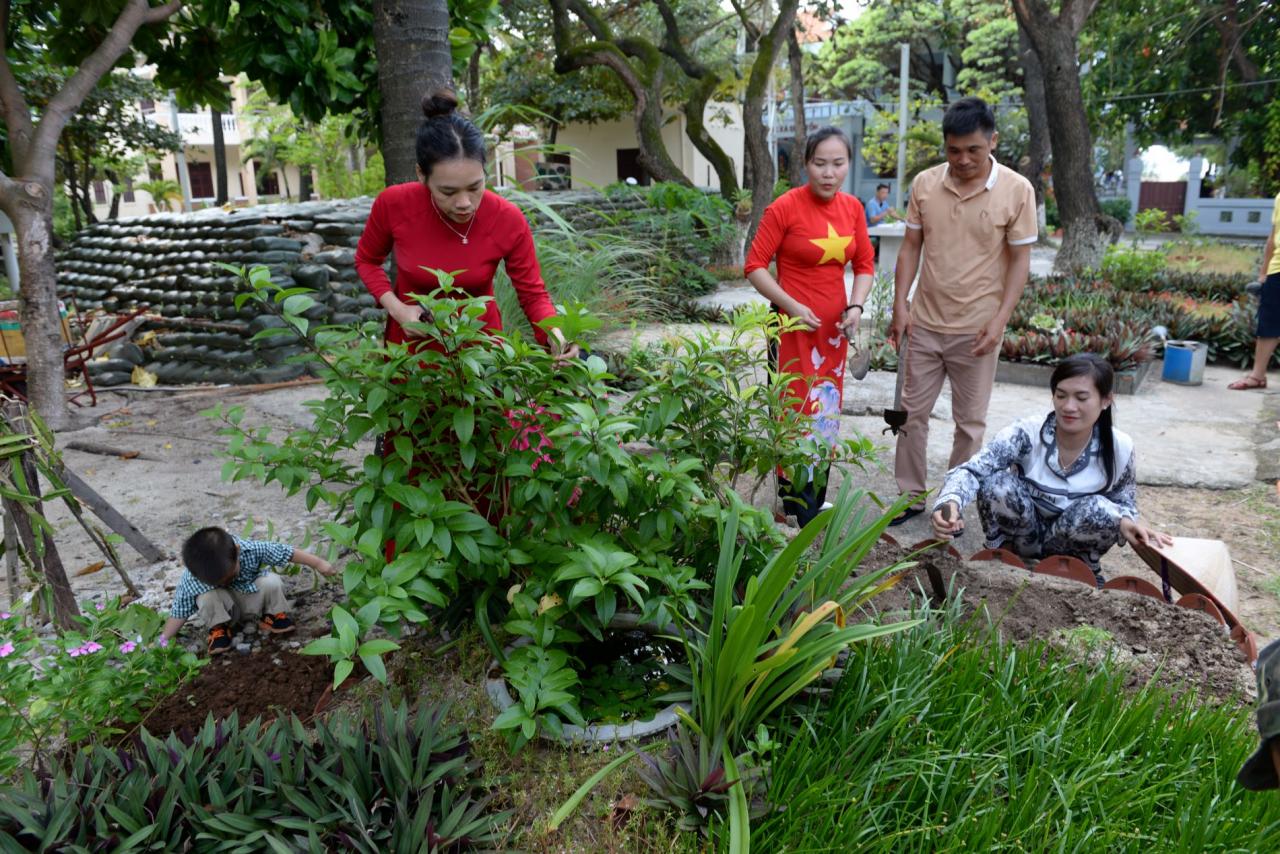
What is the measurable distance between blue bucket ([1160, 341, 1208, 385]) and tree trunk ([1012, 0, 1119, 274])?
4.11 m

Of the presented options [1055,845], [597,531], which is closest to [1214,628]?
[1055,845]

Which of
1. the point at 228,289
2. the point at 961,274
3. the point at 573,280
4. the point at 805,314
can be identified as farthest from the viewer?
the point at 228,289

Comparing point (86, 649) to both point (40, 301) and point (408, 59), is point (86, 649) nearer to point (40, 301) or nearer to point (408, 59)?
point (408, 59)

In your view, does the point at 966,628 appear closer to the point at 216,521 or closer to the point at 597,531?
the point at 597,531

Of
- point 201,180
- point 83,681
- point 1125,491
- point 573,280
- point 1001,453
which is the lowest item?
point 83,681

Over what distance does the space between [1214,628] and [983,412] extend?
1678 mm

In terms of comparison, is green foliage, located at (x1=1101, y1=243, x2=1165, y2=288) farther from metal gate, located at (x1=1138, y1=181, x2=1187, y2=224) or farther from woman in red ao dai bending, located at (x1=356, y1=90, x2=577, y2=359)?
metal gate, located at (x1=1138, y1=181, x2=1187, y2=224)

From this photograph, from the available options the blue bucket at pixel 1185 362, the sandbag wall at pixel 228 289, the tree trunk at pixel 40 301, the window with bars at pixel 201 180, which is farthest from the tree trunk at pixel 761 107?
the window with bars at pixel 201 180

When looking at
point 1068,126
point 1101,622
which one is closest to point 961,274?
point 1101,622

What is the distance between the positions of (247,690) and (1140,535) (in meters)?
2.76

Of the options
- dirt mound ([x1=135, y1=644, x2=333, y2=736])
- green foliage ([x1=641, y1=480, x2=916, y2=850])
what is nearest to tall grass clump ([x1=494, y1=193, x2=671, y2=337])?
dirt mound ([x1=135, y1=644, x2=333, y2=736])

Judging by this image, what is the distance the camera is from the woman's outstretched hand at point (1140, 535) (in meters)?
2.96

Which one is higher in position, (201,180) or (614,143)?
(201,180)

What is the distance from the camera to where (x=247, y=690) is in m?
2.67
